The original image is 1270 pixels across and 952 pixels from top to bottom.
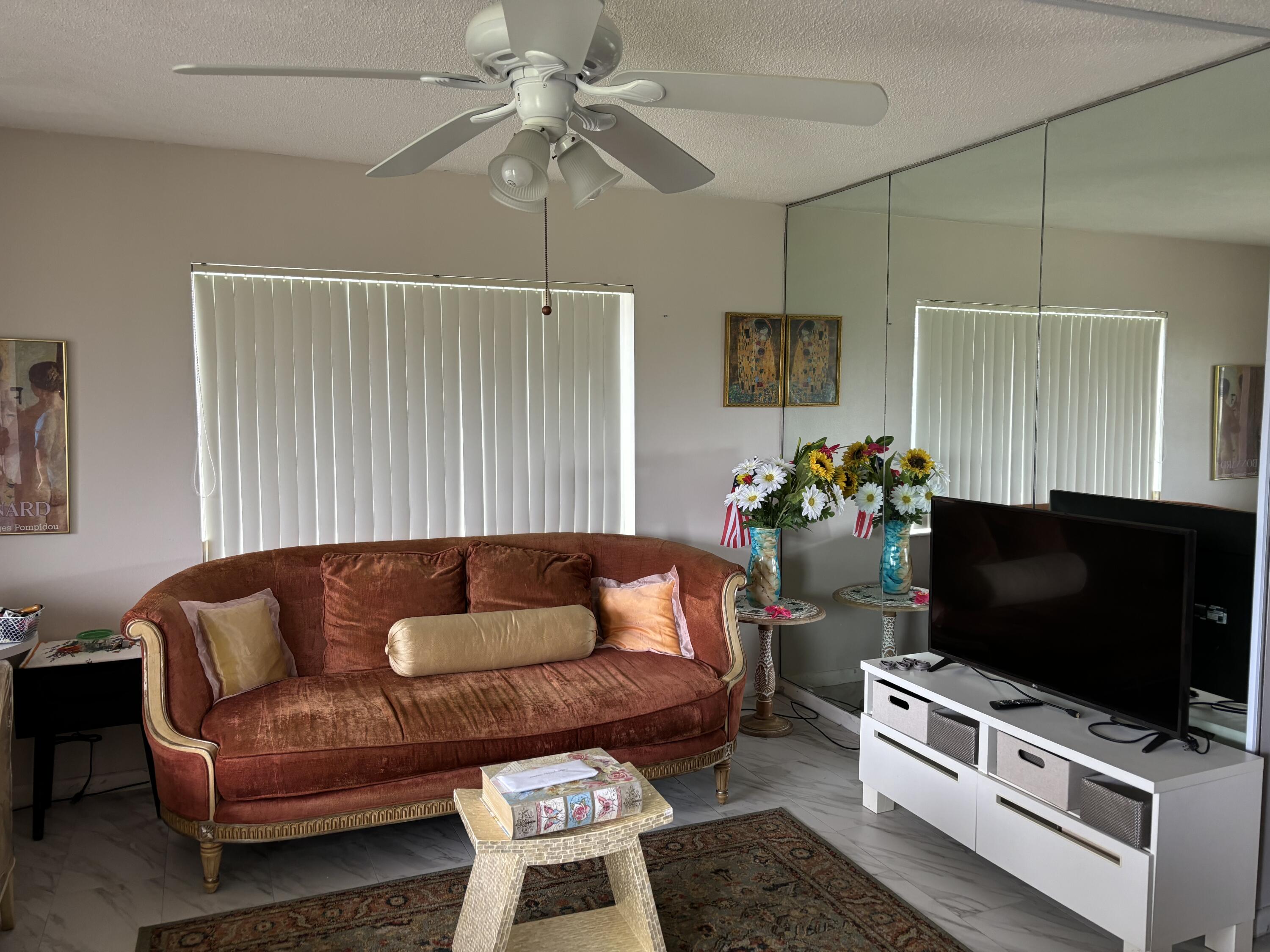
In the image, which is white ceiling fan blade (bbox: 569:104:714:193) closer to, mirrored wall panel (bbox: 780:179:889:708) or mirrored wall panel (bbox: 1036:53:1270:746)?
mirrored wall panel (bbox: 1036:53:1270:746)

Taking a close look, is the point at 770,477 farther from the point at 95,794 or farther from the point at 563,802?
the point at 95,794

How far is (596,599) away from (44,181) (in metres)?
2.67

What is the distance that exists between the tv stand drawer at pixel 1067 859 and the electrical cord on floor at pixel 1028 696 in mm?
306

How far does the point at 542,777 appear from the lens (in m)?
2.46

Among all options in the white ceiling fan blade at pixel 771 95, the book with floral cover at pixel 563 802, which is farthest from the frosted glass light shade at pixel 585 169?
the book with floral cover at pixel 563 802

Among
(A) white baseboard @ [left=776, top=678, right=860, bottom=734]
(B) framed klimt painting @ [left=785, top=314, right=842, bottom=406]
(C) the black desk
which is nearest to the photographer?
(C) the black desk

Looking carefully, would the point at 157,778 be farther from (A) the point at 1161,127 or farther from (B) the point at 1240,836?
(A) the point at 1161,127

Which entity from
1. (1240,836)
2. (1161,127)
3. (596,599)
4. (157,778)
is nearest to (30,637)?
(157,778)

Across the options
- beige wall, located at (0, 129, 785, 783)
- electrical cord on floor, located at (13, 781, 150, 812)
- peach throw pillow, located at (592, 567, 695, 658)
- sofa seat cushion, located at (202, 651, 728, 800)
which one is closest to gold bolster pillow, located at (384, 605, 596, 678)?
sofa seat cushion, located at (202, 651, 728, 800)

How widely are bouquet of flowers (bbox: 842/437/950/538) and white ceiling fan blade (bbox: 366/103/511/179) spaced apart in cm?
241

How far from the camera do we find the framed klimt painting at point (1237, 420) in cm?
256

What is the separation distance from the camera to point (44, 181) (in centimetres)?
340

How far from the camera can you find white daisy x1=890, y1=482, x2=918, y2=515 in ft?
12.9

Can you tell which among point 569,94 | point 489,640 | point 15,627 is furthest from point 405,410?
point 569,94
